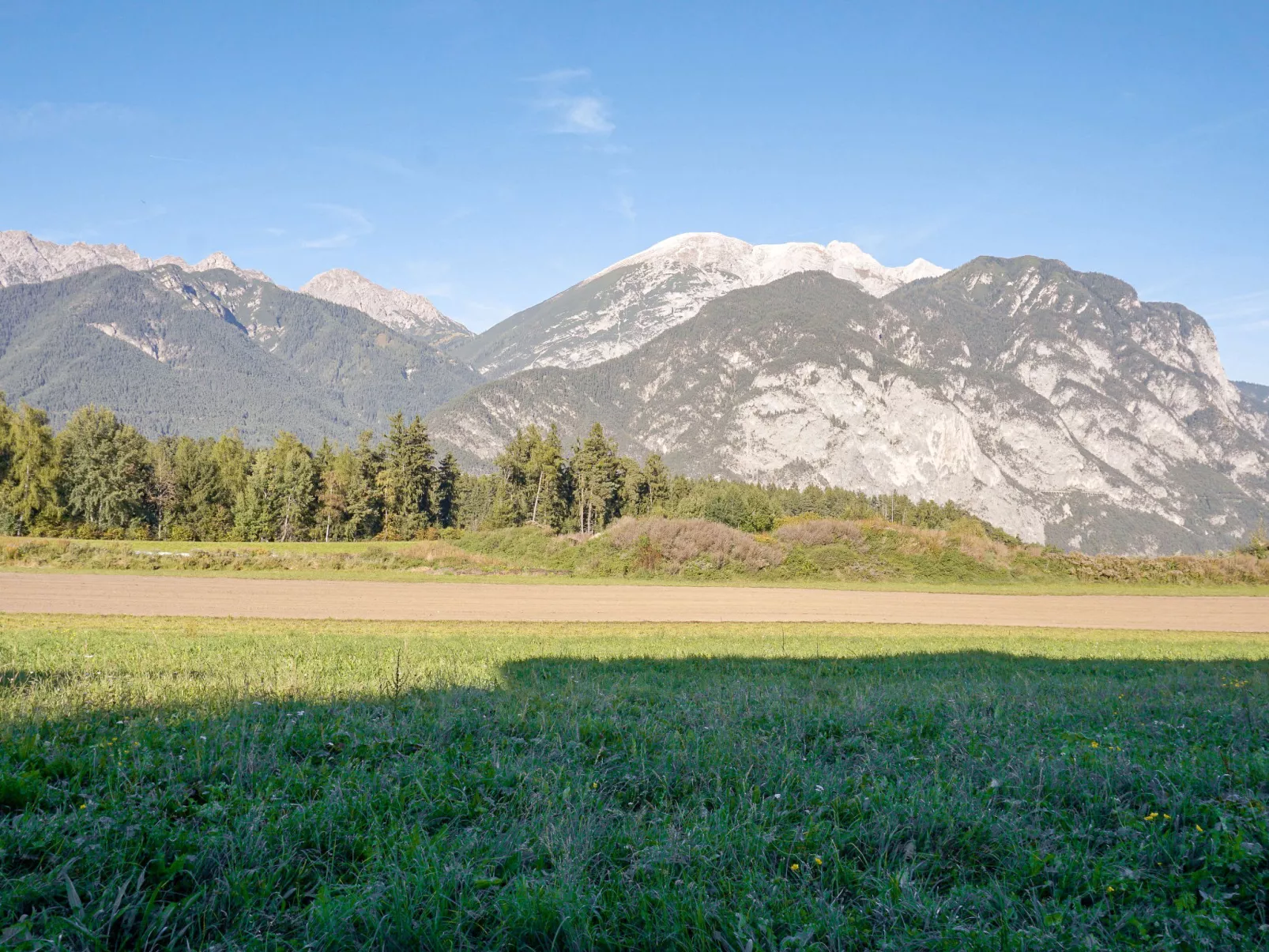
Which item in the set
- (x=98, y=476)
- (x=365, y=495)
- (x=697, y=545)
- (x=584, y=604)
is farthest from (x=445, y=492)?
(x=584, y=604)

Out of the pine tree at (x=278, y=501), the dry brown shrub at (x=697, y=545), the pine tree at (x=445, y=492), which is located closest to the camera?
the dry brown shrub at (x=697, y=545)

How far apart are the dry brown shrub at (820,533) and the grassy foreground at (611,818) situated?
37.9 meters

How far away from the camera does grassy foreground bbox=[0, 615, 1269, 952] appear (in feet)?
9.68

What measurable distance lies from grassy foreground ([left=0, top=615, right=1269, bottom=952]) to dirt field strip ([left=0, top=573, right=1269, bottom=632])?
1620 centimetres

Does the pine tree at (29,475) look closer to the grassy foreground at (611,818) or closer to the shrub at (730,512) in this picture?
the shrub at (730,512)

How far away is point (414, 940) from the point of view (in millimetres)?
2861

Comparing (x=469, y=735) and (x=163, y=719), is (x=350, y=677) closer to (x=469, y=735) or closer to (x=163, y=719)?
(x=163, y=719)

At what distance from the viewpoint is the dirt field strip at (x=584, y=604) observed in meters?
23.0

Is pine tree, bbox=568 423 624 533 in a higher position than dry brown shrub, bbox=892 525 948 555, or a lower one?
higher

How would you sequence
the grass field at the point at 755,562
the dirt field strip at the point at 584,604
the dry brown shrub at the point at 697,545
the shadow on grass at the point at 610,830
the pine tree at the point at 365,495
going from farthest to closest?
1. the pine tree at the point at 365,495
2. the dry brown shrub at the point at 697,545
3. the grass field at the point at 755,562
4. the dirt field strip at the point at 584,604
5. the shadow on grass at the point at 610,830

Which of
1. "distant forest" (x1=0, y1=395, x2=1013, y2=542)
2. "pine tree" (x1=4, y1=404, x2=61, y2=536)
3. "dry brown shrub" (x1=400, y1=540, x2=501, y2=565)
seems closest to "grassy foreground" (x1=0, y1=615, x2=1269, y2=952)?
"dry brown shrub" (x1=400, y1=540, x2=501, y2=565)

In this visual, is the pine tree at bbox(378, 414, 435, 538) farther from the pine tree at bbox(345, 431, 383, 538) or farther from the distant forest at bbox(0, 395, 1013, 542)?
the pine tree at bbox(345, 431, 383, 538)

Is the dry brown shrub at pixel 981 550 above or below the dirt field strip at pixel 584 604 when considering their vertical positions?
above

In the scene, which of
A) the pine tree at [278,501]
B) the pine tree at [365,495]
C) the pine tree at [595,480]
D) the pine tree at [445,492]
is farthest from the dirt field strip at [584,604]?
the pine tree at [445,492]
